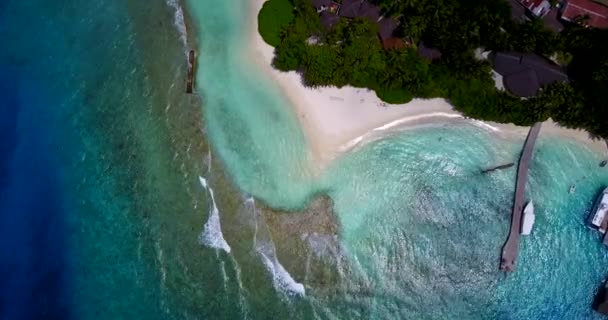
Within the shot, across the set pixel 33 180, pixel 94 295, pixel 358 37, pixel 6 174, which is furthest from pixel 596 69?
pixel 6 174

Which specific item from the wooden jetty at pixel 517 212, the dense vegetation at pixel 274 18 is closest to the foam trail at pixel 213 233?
the dense vegetation at pixel 274 18

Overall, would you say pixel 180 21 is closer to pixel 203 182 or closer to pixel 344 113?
pixel 203 182

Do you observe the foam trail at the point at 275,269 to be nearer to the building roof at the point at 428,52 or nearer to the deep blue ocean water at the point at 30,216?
the deep blue ocean water at the point at 30,216

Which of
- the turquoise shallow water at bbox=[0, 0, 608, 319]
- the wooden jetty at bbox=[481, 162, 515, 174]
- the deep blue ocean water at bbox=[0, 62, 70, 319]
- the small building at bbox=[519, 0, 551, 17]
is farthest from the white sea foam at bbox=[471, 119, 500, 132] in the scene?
the deep blue ocean water at bbox=[0, 62, 70, 319]

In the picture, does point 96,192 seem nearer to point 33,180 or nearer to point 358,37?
point 33,180

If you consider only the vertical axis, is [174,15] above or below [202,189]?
above

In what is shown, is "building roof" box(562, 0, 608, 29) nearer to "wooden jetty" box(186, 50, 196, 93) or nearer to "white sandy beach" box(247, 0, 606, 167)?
"white sandy beach" box(247, 0, 606, 167)
